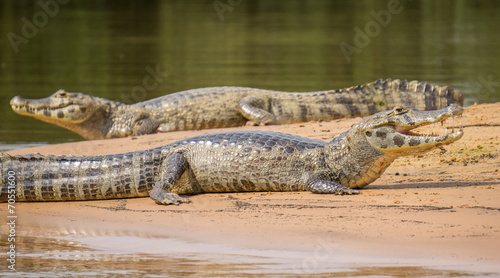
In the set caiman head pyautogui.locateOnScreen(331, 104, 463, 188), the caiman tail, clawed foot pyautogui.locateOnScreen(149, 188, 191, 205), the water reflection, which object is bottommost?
the water reflection

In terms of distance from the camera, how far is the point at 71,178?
275 inches

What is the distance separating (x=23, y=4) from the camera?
43.4 meters

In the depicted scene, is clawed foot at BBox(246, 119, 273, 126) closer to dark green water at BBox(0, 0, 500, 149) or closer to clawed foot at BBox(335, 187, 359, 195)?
dark green water at BBox(0, 0, 500, 149)

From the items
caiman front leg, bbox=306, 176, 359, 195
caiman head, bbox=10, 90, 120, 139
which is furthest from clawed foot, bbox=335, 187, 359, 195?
caiman head, bbox=10, 90, 120, 139

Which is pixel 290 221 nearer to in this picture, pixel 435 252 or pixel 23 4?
pixel 435 252

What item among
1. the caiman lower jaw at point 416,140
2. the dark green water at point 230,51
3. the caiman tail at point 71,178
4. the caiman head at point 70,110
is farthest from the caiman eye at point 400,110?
the caiman head at point 70,110

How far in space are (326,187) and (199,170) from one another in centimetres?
116

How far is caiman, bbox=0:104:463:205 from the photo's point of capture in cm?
687

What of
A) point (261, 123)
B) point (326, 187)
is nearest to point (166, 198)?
point (326, 187)

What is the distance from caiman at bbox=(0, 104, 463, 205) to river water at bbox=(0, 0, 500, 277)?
1.18 meters

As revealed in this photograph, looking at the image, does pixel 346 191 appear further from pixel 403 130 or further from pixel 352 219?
pixel 352 219

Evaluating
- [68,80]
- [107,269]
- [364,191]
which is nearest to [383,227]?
[364,191]

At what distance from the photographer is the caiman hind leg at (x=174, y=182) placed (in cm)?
675

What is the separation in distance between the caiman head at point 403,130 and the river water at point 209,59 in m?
1.83
